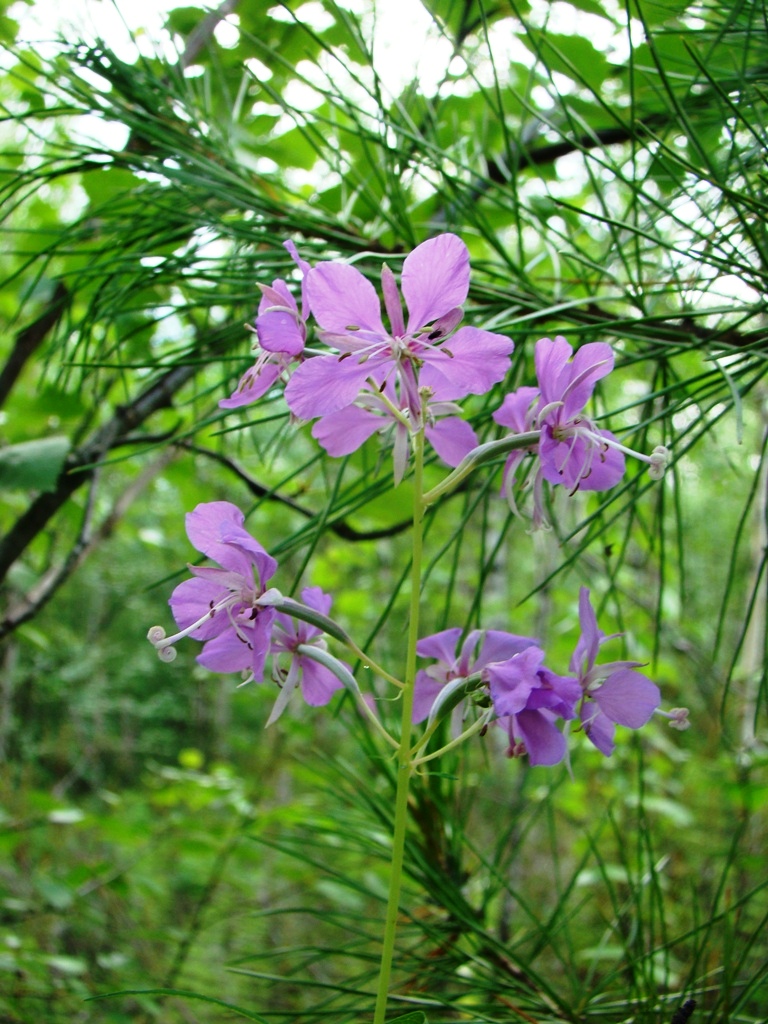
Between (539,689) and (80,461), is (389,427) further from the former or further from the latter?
(80,461)

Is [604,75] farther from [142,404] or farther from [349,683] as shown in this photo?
[349,683]

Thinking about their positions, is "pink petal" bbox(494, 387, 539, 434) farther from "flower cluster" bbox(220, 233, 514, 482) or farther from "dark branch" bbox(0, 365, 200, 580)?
"dark branch" bbox(0, 365, 200, 580)

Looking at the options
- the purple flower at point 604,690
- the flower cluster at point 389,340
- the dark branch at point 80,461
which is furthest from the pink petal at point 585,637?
the dark branch at point 80,461

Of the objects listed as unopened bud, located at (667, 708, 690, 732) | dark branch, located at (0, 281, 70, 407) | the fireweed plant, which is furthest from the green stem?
dark branch, located at (0, 281, 70, 407)

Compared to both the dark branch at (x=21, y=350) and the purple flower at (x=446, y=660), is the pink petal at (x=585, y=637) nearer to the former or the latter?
the purple flower at (x=446, y=660)

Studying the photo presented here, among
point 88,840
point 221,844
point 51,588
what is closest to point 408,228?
point 51,588
